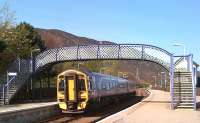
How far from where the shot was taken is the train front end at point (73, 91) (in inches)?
1238

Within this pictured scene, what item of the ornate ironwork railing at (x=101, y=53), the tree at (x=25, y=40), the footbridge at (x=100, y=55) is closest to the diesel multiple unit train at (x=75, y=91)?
the footbridge at (x=100, y=55)

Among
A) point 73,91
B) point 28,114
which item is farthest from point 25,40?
point 28,114

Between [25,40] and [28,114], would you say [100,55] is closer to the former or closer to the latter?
[25,40]

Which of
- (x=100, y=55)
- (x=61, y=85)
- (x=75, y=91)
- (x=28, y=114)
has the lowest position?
(x=28, y=114)

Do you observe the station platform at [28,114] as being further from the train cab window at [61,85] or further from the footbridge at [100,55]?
the footbridge at [100,55]

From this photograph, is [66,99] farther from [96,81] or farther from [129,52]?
[129,52]

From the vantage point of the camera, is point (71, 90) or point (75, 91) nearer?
point (75, 91)

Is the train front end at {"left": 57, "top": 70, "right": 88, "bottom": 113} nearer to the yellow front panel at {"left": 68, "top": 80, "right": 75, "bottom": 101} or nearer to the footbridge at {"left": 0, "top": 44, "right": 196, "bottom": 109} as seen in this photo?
the yellow front panel at {"left": 68, "top": 80, "right": 75, "bottom": 101}

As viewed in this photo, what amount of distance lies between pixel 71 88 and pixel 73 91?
25cm

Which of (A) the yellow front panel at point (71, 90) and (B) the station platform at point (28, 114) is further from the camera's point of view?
(A) the yellow front panel at point (71, 90)

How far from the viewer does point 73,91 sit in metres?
31.7

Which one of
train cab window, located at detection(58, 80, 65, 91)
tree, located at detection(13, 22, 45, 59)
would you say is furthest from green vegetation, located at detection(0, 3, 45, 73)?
train cab window, located at detection(58, 80, 65, 91)

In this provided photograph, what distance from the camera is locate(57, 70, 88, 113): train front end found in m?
31.4

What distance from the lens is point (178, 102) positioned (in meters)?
37.0
